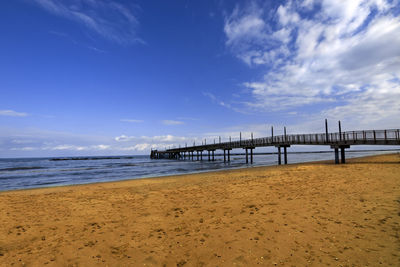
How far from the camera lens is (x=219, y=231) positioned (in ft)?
18.6

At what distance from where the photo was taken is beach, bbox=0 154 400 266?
14.3 ft

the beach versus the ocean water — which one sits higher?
the beach

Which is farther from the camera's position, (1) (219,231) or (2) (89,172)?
(2) (89,172)

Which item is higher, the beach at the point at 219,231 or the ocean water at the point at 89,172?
the beach at the point at 219,231

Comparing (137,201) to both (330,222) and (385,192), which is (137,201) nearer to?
(330,222)

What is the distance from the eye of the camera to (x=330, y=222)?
569 cm

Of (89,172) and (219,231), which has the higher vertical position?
(219,231)

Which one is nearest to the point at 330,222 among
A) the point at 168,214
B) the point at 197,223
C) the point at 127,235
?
the point at 197,223

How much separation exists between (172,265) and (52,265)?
265 cm

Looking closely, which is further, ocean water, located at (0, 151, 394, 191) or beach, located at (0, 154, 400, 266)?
ocean water, located at (0, 151, 394, 191)

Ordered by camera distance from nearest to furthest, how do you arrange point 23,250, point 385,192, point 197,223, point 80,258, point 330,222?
1. point 80,258
2. point 23,250
3. point 330,222
4. point 197,223
5. point 385,192

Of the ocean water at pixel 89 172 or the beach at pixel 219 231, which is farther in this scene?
the ocean water at pixel 89 172

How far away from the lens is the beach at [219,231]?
4348 mm

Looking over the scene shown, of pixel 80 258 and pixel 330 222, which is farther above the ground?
pixel 330 222
